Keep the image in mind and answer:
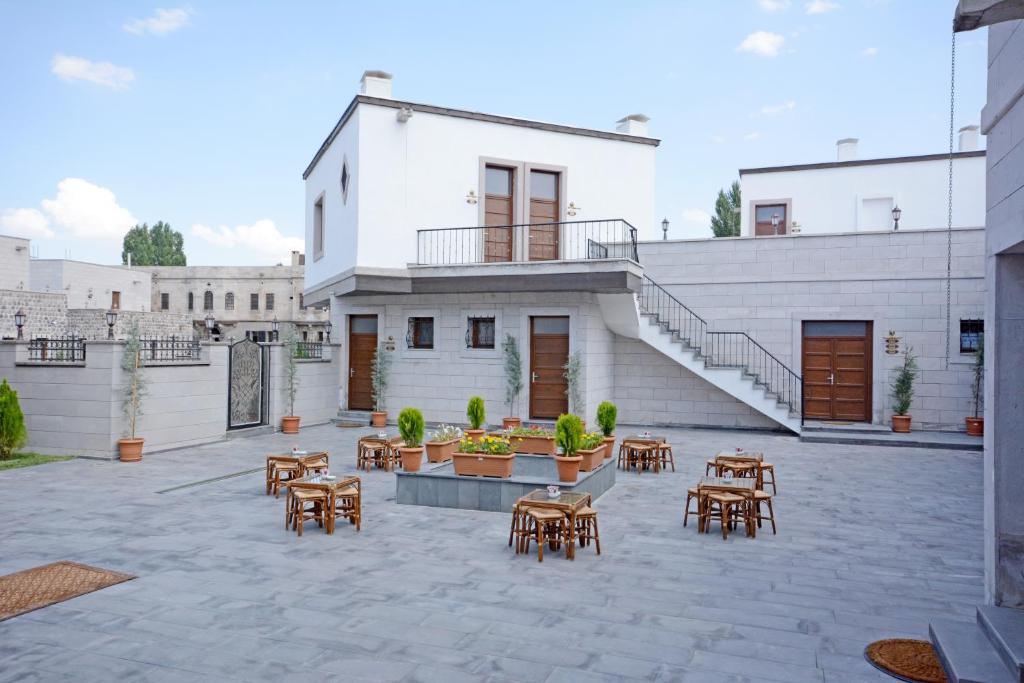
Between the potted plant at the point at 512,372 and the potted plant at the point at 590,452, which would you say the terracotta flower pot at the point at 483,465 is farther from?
the potted plant at the point at 512,372

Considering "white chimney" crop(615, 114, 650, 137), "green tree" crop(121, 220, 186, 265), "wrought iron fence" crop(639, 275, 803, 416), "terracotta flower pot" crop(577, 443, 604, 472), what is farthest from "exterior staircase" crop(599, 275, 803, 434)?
"green tree" crop(121, 220, 186, 265)

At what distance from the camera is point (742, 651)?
195 inches

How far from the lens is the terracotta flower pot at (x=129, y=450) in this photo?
12375 millimetres

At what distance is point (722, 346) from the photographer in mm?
17297

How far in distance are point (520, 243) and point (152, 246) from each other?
6203cm

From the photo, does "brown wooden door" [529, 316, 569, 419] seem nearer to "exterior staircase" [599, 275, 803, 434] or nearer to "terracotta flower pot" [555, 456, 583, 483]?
"exterior staircase" [599, 275, 803, 434]

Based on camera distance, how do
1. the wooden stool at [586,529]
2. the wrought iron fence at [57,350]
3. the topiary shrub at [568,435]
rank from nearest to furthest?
the wooden stool at [586,529]
the topiary shrub at [568,435]
the wrought iron fence at [57,350]

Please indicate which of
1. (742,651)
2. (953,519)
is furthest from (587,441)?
(742,651)

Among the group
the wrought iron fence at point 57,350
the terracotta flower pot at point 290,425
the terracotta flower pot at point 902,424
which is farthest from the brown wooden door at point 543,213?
the wrought iron fence at point 57,350

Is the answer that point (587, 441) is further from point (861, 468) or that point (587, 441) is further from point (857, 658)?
point (857, 658)

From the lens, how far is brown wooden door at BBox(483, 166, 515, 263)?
17.8m

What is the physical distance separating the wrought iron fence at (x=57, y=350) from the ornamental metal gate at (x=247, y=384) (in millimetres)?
2716

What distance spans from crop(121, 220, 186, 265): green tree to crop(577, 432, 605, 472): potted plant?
68268 millimetres

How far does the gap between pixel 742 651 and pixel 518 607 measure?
1709mm
